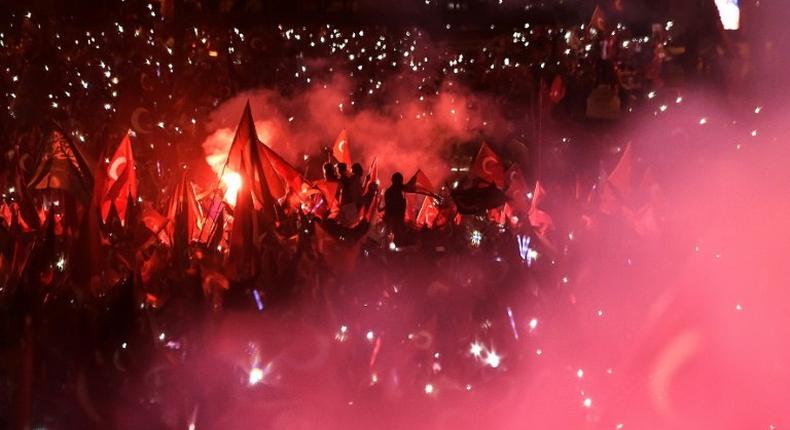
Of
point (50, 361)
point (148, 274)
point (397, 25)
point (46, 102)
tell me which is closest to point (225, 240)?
point (148, 274)

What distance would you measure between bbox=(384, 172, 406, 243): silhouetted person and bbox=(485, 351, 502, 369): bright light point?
141cm

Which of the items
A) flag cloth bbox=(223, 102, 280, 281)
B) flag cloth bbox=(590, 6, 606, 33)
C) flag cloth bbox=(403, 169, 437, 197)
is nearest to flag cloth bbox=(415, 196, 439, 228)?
flag cloth bbox=(403, 169, 437, 197)

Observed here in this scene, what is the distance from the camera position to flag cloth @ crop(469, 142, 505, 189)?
1009 centimetres

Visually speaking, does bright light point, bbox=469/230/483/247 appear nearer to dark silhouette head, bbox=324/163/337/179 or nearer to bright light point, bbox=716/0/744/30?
dark silhouette head, bbox=324/163/337/179

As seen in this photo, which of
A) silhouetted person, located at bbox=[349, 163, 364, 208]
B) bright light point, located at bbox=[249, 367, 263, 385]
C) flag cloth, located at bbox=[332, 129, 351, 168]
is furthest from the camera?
flag cloth, located at bbox=[332, 129, 351, 168]

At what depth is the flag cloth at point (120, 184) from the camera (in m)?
8.24

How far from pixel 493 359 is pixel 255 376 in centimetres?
194

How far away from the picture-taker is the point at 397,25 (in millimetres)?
14727

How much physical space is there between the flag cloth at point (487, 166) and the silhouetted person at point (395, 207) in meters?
1.90

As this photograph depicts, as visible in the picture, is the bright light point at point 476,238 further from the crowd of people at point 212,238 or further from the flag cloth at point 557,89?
the flag cloth at point 557,89

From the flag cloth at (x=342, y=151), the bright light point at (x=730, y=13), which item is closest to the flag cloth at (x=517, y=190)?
the flag cloth at (x=342, y=151)

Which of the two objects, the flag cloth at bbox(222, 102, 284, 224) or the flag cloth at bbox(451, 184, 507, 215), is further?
the flag cloth at bbox(451, 184, 507, 215)

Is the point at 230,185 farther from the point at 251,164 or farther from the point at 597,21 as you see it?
the point at 597,21

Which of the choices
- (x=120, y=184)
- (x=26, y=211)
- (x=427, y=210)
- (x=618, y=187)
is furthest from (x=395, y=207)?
(x=26, y=211)
